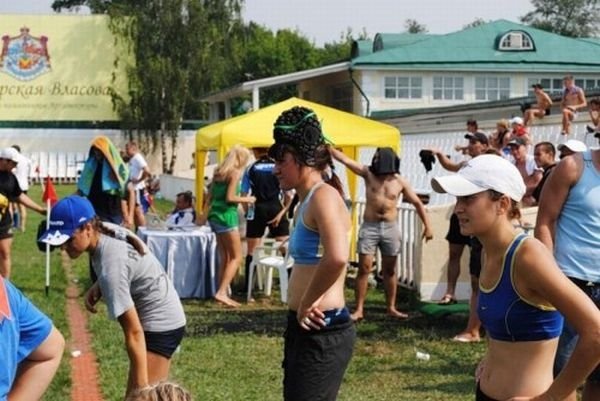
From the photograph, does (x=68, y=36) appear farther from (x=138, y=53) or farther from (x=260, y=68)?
(x=260, y=68)

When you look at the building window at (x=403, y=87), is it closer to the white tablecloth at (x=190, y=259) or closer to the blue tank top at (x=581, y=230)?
the white tablecloth at (x=190, y=259)

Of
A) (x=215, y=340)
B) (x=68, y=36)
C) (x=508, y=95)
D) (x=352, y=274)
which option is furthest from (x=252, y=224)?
(x=68, y=36)

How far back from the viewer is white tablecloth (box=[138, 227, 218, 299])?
44.4 ft

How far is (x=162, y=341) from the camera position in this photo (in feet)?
18.7

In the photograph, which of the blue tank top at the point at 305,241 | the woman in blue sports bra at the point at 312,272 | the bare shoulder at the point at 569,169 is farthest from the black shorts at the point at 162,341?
the bare shoulder at the point at 569,169

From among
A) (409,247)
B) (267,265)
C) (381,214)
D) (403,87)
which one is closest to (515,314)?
(381,214)

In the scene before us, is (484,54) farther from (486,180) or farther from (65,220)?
(486,180)

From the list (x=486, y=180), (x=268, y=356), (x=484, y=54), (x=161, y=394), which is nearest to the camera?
(x=161, y=394)

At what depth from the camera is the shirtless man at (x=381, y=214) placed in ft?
37.4

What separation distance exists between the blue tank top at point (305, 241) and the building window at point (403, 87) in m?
38.5

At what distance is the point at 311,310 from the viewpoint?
460 centimetres

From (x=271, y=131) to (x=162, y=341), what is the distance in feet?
29.8

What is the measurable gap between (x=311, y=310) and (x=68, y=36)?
5479 centimetres

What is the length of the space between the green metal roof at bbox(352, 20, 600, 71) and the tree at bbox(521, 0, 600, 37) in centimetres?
5363
